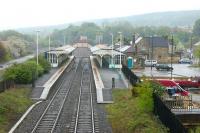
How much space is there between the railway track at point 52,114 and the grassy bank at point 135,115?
12.6 feet

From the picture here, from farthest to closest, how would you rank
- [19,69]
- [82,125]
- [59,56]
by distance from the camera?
[59,56] → [19,69] → [82,125]

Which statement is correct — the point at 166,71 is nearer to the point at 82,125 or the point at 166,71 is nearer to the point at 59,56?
the point at 59,56

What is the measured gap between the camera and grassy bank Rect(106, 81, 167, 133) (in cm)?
2781

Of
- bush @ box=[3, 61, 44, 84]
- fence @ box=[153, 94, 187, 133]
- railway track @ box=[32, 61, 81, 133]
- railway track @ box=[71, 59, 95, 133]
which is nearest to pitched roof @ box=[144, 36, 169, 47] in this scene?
railway track @ box=[71, 59, 95, 133]

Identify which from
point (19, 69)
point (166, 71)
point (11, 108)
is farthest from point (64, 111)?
point (166, 71)

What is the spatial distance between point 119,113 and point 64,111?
14.0 ft

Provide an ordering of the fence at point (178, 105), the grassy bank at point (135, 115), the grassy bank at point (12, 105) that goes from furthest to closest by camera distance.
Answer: the fence at point (178, 105)
the grassy bank at point (12, 105)
the grassy bank at point (135, 115)

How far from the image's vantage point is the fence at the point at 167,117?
22.6m

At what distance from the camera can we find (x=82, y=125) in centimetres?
2947

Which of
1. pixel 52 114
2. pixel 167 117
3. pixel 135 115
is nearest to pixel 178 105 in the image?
pixel 135 115

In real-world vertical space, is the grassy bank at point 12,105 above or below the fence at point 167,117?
below

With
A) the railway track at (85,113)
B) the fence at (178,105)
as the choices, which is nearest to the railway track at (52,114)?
the railway track at (85,113)

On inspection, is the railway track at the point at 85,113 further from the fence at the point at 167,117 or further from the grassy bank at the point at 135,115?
the fence at the point at 167,117

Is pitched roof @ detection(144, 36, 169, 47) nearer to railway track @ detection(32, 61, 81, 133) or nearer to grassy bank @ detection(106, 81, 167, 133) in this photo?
railway track @ detection(32, 61, 81, 133)
